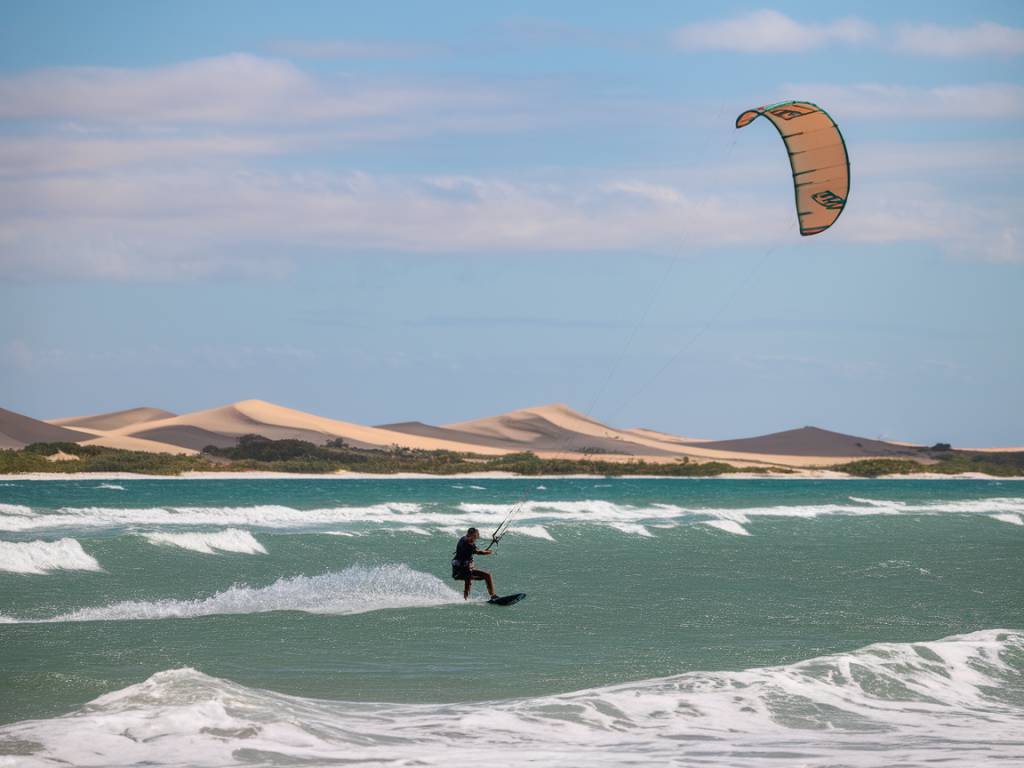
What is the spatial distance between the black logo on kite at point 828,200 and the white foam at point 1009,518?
25.2 meters

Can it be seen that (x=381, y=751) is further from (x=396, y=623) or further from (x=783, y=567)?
(x=783, y=567)

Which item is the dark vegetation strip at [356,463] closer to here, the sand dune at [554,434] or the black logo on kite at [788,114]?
the sand dune at [554,434]

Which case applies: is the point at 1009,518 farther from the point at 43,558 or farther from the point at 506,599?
the point at 43,558

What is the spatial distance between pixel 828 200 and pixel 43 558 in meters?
13.9

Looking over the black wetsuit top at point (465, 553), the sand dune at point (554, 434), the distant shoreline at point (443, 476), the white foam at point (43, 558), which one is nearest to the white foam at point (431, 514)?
the white foam at point (43, 558)

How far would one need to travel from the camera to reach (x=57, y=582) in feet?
68.3

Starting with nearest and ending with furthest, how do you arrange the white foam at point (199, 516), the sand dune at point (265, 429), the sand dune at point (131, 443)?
the white foam at point (199, 516)
the sand dune at point (131, 443)
the sand dune at point (265, 429)

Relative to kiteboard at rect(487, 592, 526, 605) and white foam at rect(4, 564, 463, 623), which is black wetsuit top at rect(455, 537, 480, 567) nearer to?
kiteboard at rect(487, 592, 526, 605)

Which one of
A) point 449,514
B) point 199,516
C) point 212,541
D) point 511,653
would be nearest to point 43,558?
point 212,541

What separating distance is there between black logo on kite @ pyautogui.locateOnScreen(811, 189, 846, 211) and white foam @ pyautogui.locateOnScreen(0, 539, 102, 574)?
1281 cm

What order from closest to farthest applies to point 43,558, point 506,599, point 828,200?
point 506,599, point 828,200, point 43,558

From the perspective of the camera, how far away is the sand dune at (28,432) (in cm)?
9250

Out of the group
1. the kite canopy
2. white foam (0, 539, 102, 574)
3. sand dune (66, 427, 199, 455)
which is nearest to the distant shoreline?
sand dune (66, 427, 199, 455)

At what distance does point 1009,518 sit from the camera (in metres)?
43.2
